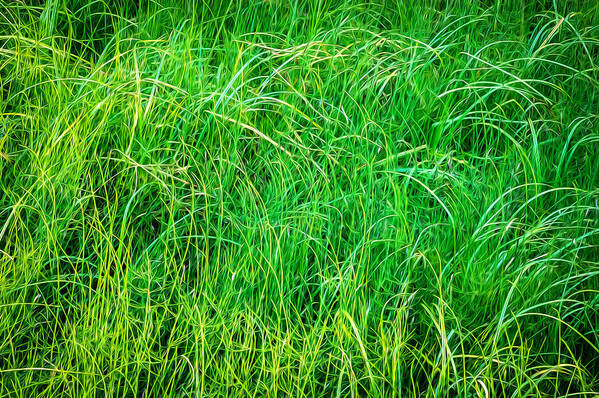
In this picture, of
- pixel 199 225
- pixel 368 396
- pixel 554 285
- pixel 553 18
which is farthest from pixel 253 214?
pixel 553 18

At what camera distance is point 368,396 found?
1564 mm

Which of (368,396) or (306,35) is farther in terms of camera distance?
(306,35)

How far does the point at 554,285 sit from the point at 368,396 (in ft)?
2.11

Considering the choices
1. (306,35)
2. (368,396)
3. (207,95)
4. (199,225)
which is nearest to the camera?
(368,396)

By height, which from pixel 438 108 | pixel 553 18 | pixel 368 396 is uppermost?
pixel 553 18

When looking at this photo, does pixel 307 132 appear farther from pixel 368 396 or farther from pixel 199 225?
pixel 368 396

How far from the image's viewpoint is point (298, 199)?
1.88m

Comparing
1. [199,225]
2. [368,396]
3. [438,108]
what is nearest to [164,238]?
[199,225]

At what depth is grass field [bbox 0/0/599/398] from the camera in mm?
1621

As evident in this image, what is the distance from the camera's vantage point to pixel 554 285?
1.65m

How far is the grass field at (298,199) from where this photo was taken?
162 cm

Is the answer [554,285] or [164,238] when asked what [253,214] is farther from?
[554,285]

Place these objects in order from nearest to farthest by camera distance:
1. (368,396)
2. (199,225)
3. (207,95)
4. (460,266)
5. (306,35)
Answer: (368,396)
(460,266)
(199,225)
(207,95)
(306,35)

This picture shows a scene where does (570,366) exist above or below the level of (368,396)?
above
